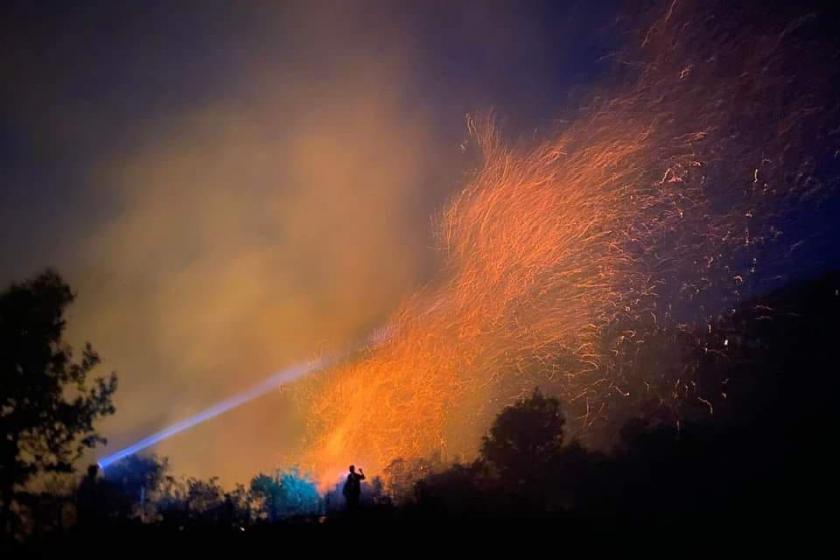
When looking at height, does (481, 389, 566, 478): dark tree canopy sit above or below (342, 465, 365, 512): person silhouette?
above

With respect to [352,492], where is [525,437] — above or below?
above

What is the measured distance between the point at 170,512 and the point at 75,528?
2.43m

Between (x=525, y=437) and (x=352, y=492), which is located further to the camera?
(x=525, y=437)

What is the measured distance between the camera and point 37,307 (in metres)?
27.9

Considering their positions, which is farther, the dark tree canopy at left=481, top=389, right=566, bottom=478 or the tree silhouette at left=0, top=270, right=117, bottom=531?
the dark tree canopy at left=481, top=389, right=566, bottom=478

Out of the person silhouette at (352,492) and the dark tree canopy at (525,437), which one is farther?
the dark tree canopy at (525,437)

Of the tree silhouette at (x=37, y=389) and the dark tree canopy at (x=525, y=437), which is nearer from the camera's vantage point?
the tree silhouette at (x=37, y=389)

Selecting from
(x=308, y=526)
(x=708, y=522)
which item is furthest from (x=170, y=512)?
(x=708, y=522)

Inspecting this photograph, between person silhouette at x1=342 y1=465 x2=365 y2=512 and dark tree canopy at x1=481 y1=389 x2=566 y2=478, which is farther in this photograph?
dark tree canopy at x1=481 y1=389 x2=566 y2=478

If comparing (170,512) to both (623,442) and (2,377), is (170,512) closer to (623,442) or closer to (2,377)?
(2,377)

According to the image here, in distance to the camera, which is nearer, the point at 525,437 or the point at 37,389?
the point at 37,389

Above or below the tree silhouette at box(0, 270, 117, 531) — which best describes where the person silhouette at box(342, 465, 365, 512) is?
below

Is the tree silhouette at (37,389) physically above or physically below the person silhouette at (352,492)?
above

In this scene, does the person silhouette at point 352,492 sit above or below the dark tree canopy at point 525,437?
below
